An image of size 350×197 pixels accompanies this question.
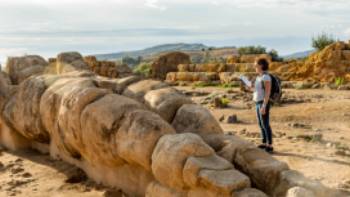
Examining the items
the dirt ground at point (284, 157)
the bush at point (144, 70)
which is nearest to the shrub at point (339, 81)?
the dirt ground at point (284, 157)

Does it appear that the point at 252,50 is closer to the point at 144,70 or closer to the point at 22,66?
the point at 144,70

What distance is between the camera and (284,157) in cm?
815

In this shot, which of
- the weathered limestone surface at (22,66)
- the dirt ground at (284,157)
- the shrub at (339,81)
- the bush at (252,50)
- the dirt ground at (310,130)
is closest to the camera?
the dirt ground at (284,157)

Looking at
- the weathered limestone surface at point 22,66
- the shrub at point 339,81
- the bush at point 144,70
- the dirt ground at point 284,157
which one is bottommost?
the bush at point 144,70

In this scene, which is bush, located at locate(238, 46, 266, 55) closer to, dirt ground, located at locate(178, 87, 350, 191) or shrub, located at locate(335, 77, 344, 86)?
shrub, located at locate(335, 77, 344, 86)

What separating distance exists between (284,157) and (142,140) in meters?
3.21

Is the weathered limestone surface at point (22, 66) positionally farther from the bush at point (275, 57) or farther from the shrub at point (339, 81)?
the bush at point (275, 57)

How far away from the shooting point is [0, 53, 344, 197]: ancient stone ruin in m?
5.12

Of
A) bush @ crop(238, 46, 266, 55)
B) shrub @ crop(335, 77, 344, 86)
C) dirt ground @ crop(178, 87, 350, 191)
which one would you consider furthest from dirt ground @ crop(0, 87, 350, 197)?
bush @ crop(238, 46, 266, 55)

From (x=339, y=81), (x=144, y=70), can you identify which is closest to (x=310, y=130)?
(x=339, y=81)

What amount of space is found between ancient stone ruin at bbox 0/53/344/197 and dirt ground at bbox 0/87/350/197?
276 millimetres

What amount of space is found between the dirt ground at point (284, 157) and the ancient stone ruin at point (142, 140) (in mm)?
276

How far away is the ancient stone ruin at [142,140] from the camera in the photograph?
5.12 m

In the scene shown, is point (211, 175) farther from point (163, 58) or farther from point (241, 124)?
point (163, 58)
